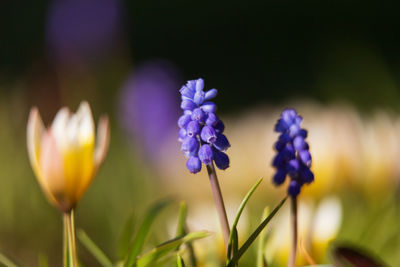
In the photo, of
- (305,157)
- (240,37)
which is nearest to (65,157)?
(305,157)

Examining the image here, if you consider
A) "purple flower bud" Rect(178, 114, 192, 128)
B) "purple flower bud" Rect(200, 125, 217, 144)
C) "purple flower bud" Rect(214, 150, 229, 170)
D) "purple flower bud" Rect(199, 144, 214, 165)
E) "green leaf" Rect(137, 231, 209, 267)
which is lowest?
"green leaf" Rect(137, 231, 209, 267)

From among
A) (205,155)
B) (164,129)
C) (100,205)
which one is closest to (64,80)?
(164,129)

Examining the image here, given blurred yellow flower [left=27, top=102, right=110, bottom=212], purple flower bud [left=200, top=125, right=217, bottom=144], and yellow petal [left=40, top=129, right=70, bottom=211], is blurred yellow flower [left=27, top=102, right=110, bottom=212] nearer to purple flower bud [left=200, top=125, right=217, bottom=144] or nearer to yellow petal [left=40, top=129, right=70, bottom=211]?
yellow petal [left=40, top=129, right=70, bottom=211]

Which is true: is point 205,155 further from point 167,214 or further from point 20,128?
point 20,128

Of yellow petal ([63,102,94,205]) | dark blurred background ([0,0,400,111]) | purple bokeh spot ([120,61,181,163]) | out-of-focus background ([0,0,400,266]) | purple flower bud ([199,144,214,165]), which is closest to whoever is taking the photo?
purple flower bud ([199,144,214,165])

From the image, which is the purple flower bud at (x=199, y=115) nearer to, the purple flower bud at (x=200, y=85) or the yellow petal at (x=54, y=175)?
the purple flower bud at (x=200, y=85)

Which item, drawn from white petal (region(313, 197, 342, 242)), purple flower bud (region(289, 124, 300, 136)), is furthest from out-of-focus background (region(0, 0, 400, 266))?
purple flower bud (region(289, 124, 300, 136))

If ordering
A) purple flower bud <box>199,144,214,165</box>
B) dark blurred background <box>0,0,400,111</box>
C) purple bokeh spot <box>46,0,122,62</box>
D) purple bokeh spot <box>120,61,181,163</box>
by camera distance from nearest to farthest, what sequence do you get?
purple flower bud <box>199,144,214,165</box> → purple bokeh spot <box>120,61,181,163</box> → purple bokeh spot <box>46,0,122,62</box> → dark blurred background <box>0,0,400,111</box>

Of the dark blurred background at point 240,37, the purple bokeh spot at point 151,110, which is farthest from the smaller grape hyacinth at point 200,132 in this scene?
the dark blurred background at point 240,37
